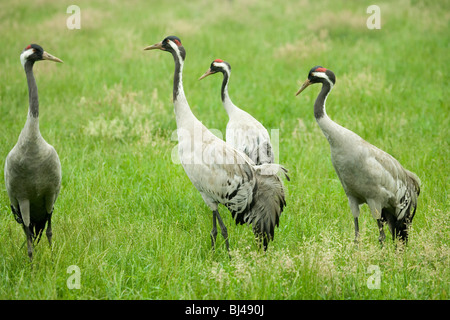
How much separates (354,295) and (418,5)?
44.6ft

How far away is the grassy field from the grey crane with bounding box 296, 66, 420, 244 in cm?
28

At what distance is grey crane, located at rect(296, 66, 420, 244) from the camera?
4043 mm

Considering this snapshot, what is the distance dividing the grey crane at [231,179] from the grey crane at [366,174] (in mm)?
611

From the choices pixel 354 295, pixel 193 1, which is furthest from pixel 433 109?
pixel 193 1

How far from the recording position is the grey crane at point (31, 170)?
12.4 feet

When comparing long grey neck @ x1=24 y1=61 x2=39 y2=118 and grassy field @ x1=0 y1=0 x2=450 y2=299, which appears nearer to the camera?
grassy field @ x1=0 y1=0 x2=450 y2=299

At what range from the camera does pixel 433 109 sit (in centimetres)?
774

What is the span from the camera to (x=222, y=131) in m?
7.41

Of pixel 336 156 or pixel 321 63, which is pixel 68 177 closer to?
pixel 336 156
